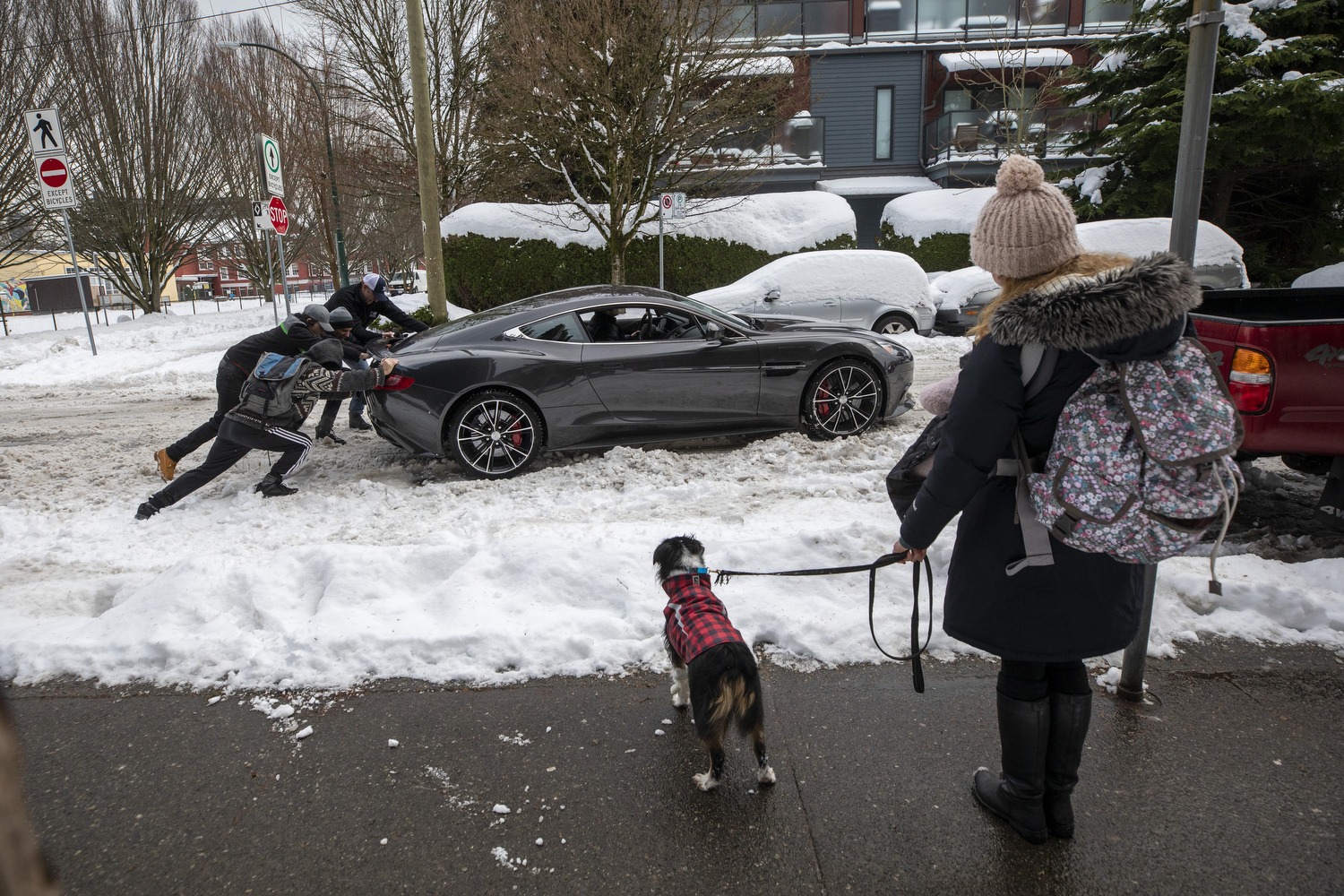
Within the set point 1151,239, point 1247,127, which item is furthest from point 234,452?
point 1247,127

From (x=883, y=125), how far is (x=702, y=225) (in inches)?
472

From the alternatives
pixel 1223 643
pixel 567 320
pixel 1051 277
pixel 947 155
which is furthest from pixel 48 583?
pixel 947 155

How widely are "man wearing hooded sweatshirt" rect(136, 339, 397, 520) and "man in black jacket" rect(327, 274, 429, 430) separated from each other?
2.20 meters

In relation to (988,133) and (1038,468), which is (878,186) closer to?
(988,133)

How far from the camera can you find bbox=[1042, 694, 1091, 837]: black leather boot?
230cm

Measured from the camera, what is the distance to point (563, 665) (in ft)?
11.3

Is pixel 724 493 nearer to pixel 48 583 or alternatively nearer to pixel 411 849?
pixel 411 849

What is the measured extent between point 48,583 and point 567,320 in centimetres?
375

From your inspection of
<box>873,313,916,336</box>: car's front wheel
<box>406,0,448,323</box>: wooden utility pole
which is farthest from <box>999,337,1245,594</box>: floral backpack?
<box>873,313,916,336</box>: car's front wheel

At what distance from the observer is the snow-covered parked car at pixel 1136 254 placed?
14398mm

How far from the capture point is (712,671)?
2.52 meters

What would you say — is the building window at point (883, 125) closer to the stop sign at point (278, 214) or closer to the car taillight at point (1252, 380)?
the stop sign at point (278, 214)

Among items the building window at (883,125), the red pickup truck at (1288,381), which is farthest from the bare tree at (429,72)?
the red pickup truck at (1288,381)

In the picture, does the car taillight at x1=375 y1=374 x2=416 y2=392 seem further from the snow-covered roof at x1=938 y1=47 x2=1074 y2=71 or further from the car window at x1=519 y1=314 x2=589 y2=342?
the snow-covered roof at x1=938 y1=47 x2=1074 y2=71
